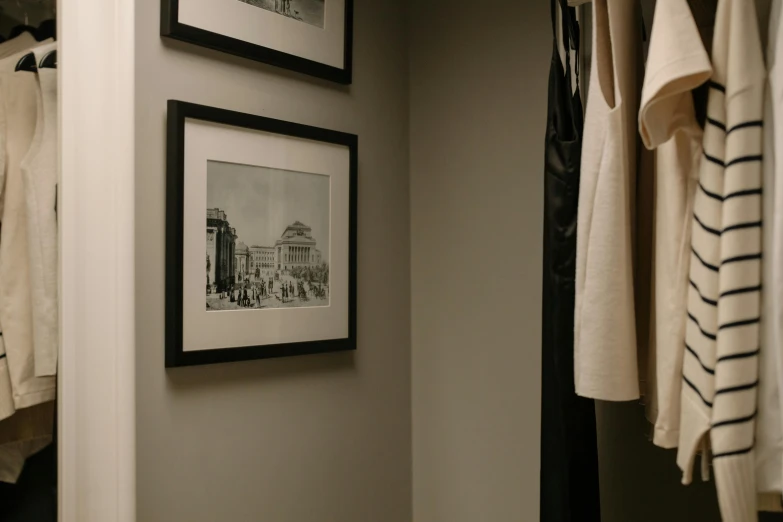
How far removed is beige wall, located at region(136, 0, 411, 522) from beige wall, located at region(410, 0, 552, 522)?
5 centimetres

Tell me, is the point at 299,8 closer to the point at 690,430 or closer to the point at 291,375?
the point at 291,375

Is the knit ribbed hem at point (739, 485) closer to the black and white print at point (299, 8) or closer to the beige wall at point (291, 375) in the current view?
the beige wall at point (291, 375)

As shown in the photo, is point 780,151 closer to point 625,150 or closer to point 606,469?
point 625,150

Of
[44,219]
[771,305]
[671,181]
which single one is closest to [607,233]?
[671,181]

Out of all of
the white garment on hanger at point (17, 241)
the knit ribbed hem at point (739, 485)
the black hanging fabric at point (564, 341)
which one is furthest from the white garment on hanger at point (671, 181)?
the white garment on hanger at point (17, 241)

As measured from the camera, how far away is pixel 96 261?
3.64ft

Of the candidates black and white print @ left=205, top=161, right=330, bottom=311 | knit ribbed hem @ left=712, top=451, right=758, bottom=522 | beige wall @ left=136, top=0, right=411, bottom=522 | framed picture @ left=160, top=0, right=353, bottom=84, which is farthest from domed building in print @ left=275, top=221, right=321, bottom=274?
knit ribbed hem @ left=712, top=451, right=758, bottom=522

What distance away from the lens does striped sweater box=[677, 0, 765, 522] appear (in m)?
0.75

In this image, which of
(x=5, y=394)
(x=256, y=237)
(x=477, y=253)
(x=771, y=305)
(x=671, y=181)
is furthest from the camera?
(x=477, y=253)

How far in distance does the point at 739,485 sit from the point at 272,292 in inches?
36.4

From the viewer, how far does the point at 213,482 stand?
51.6 inches

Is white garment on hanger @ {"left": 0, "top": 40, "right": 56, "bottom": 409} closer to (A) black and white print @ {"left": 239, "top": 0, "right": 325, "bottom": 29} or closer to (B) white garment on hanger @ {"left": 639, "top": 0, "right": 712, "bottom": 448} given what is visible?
(A) black and white print @ {"left": 239, "top": 0, "right": 325, "bottom": 29}

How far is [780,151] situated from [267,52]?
0.99 metres

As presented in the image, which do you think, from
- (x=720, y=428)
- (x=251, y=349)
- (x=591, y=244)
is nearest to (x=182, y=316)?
(x=251, y=349)
